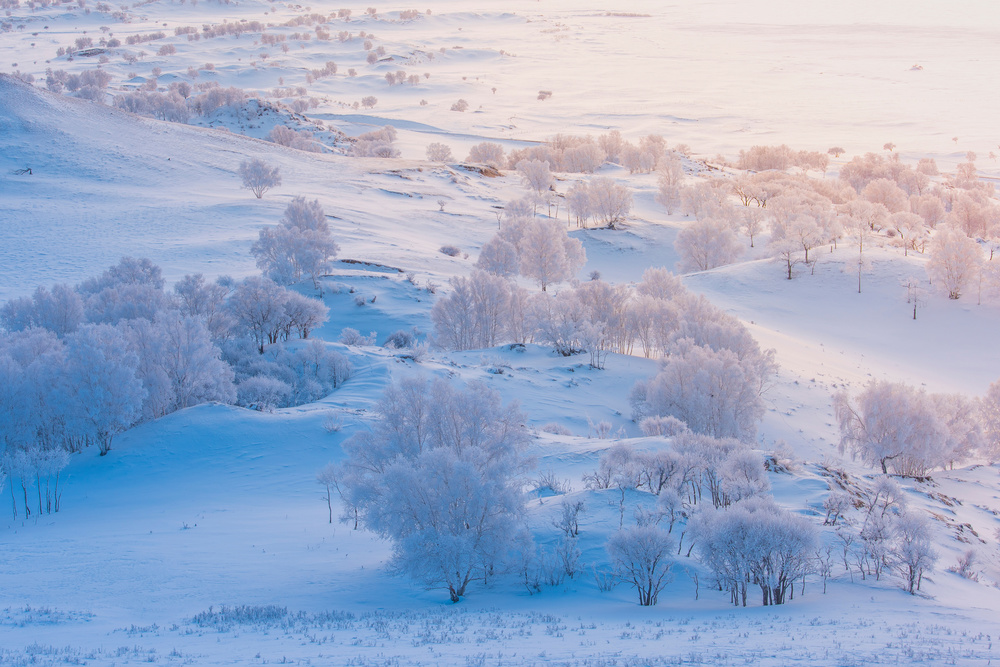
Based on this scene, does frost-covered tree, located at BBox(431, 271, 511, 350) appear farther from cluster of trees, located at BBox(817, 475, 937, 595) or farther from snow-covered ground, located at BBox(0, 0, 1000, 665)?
cluster of trees, located at BBox(817, 475, 937, 595)

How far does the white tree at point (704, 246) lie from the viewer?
5544 centimetres

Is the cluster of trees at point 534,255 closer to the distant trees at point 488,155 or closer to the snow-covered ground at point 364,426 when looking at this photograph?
the snow-covered ground at point 364,426

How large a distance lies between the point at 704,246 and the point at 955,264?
17.0 m

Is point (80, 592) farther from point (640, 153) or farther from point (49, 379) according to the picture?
point (640, 153)

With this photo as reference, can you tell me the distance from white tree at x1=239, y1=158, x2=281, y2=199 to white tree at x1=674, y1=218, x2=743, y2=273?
1275 inches

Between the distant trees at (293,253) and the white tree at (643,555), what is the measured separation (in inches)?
1129

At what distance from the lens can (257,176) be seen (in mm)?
55188

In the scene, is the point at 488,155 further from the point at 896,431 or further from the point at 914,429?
the point at 914,429

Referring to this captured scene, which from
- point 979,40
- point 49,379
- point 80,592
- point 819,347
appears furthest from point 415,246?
point 979,40

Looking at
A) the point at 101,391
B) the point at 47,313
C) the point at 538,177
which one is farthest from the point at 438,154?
the point at 101,391

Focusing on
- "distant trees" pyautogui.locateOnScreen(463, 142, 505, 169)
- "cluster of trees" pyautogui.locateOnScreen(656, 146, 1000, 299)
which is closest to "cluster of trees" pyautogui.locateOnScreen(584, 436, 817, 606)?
"cluster of trees" pyautogui.locateOnScreen(656, 146, 1000, 299)

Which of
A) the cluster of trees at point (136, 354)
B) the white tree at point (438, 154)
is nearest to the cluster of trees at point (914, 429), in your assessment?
the cluster of trees at point (136, 354)

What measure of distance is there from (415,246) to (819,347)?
83.9 ft

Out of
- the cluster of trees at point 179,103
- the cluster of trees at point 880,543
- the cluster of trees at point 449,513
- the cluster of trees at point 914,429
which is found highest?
the cluster of trees at point 179,103
